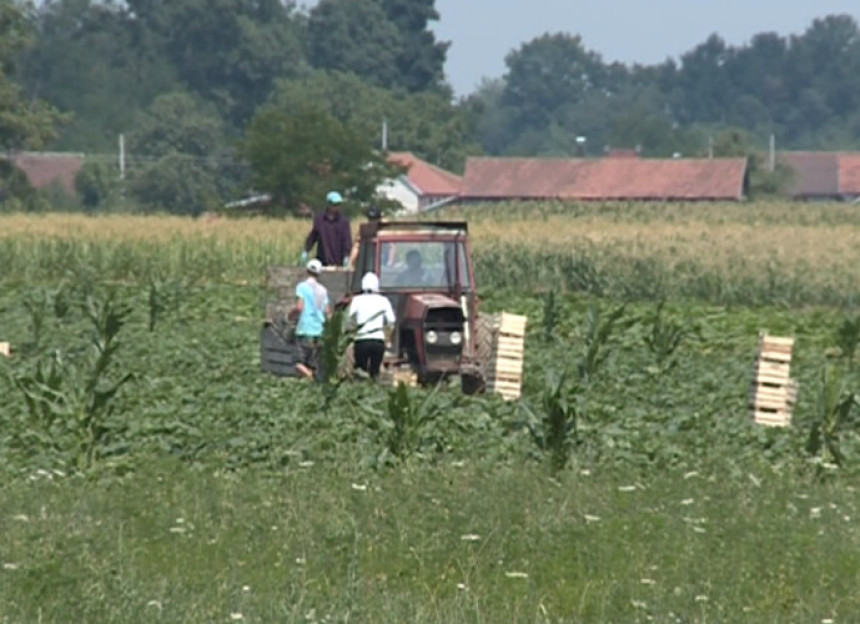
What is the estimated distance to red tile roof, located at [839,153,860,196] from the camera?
13500 centimetres

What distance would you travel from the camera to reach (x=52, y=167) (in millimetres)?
111312

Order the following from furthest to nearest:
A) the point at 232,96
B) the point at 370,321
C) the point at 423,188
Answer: the point at 232,96 < the point at 423,188 < the point at 370,321

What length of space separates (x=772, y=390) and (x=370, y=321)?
12.6ft

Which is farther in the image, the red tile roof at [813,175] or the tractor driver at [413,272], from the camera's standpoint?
the red tile roof at [813,175]

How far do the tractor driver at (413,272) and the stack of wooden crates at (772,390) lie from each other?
11.8 feet

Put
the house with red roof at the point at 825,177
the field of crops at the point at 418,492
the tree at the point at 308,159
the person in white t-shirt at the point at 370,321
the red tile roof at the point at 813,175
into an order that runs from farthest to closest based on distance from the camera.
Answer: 1. the house with red roof at the point at 825,177
2. the red tile roof at the point at 813,175
3. the tree at the point at 308,159
4. the person in white t-shirt at the point at 370,321
5. the field of crops at the point at 418,492

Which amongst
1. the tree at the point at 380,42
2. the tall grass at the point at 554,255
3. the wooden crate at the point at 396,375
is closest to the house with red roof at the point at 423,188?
the tree at the point at 380,42

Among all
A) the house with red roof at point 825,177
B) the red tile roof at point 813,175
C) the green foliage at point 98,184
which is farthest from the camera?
the house with red roof at point 825,177

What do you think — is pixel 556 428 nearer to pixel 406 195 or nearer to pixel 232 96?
pixel 406 195

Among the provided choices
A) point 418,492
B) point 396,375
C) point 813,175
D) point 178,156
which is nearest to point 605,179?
point 178,156

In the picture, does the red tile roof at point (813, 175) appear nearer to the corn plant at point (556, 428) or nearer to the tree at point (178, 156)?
the tree at point (178, 156)

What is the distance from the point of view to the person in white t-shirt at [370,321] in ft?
71.9

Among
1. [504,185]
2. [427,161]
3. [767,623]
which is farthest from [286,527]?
[427,161]

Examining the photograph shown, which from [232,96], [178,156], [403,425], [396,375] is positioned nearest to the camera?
[403,425]
